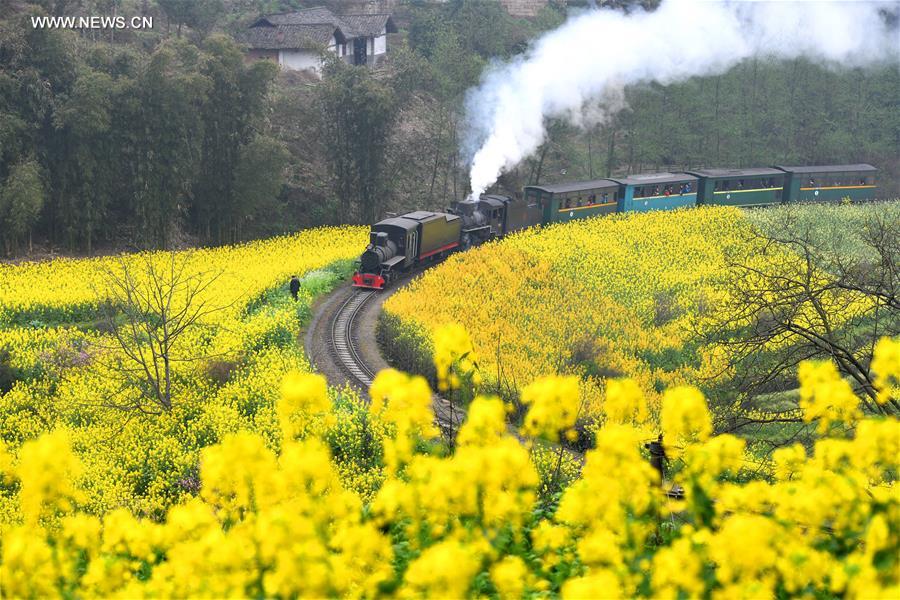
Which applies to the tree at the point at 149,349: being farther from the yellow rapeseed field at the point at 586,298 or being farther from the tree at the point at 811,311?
the tree at the point at 811,311

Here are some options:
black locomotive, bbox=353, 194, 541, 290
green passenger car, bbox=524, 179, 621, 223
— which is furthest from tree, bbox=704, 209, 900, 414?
green passenger car, bbox=524, 179, 621, 223

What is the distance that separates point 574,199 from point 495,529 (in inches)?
1488

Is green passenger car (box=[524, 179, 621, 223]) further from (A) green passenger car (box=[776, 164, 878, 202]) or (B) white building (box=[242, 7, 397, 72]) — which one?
(B) white building (box=[242, 7, 397, 72])

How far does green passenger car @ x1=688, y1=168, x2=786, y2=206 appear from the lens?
4772 centimetres

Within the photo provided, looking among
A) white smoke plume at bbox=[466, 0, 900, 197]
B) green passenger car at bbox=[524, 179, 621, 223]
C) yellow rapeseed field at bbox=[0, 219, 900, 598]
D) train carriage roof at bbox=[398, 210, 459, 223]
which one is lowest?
yellow rapeseed field at bbox=[0, 219, 900, 598]

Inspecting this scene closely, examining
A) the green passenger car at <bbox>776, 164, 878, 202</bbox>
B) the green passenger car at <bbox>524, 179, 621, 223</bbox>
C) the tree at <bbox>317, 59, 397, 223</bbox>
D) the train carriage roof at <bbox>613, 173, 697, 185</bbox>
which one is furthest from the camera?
the green passenger car at <bbox>776, 164, 878, 202</bbox>

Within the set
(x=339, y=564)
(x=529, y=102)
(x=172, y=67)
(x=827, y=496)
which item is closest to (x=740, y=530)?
(x=827, y=496)

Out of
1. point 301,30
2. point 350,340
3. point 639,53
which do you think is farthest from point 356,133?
point 639,53

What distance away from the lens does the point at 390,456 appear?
22.7 ft

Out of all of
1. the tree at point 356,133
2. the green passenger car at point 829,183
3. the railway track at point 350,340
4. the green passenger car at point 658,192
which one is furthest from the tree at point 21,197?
the green passenger car at point 829,183

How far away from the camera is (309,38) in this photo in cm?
5369

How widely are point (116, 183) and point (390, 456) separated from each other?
35036mm

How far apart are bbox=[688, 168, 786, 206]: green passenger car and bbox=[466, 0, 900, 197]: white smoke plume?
9.37m

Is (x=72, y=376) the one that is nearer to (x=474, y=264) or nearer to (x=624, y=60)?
(x=474, y=264)
